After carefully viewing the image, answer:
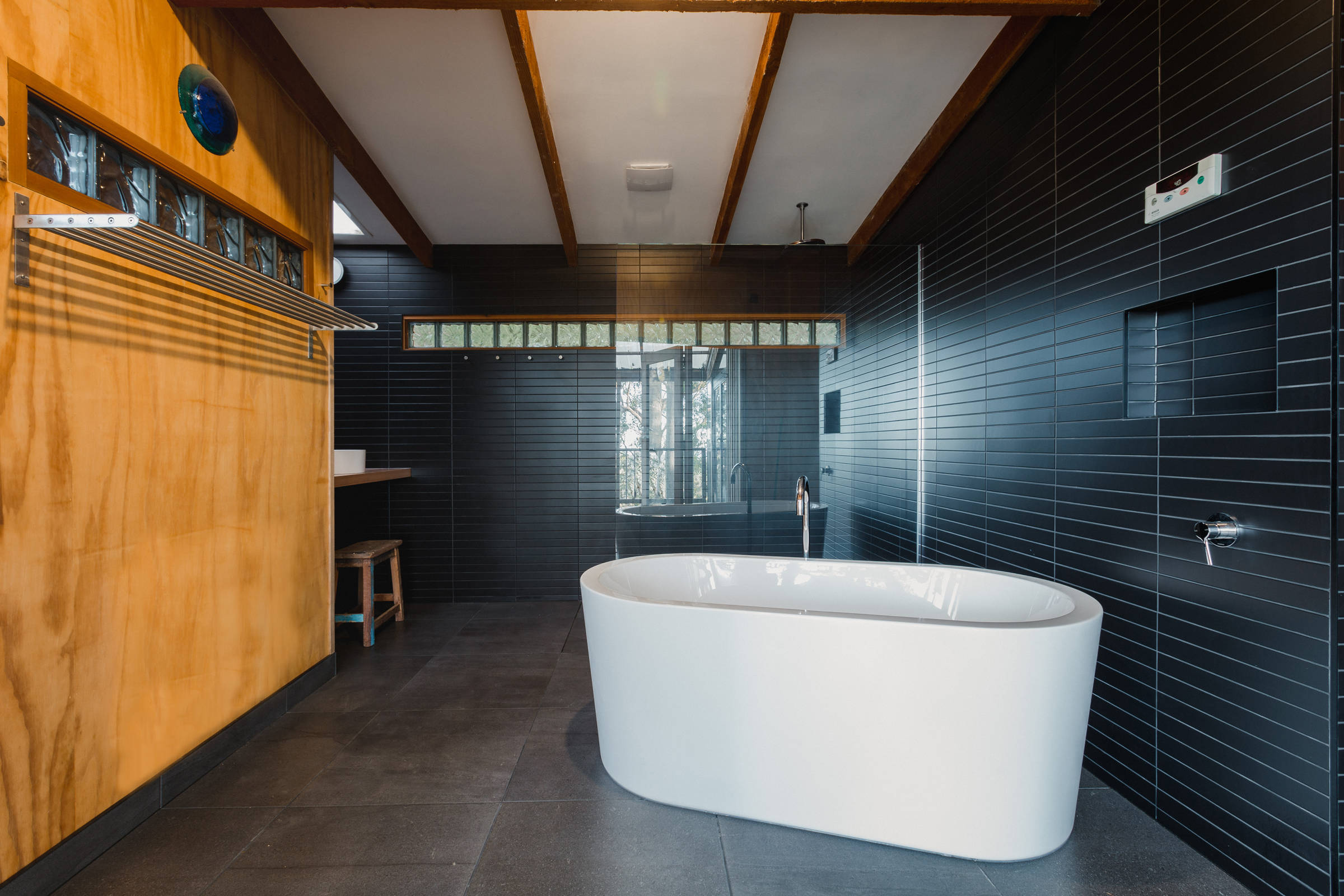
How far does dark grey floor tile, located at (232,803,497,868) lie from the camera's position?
174 centimetres

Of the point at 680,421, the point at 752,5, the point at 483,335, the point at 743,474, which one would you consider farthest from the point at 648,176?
the point at 483,335

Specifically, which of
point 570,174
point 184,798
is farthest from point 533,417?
point 184,798

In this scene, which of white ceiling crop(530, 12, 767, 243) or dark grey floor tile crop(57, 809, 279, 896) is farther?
white ceiling crop(530, 12, 767, 243)

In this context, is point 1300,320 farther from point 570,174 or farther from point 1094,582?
point 570,174

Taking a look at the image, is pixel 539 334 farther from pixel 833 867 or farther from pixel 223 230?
pixel 833 867

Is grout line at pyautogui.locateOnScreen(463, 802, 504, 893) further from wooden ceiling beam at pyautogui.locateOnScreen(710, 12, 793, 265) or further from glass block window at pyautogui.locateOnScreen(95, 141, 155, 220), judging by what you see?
wooden ceiling beam at pyautogui.locateOnScreen(710, 12, 793, 265)

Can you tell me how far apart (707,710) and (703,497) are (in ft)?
5.08

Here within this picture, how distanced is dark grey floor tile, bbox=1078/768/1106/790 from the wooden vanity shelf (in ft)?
11.2

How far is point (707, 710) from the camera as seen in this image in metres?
1.92

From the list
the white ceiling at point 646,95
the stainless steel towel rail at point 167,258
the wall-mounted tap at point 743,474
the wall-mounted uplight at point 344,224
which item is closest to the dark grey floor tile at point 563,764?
the wall-mounted tap at point 743,474

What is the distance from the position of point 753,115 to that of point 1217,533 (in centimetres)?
226

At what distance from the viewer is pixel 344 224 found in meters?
4.28

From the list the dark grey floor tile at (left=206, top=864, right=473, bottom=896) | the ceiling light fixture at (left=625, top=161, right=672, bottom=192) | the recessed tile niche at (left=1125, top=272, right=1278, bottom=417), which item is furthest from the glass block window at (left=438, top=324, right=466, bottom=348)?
the recessed tile niche at (left=1125, top=272, right=1278, bottom=417)

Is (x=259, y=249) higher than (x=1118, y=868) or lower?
higher
